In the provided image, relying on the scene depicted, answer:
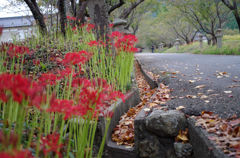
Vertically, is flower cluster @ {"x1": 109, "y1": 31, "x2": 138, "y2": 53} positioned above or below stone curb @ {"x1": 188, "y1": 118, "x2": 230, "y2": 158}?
above

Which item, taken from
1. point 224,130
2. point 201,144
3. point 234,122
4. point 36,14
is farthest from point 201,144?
point 36,14

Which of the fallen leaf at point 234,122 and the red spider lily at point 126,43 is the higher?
the red spider lily at point 126,43

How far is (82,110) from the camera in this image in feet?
3.07

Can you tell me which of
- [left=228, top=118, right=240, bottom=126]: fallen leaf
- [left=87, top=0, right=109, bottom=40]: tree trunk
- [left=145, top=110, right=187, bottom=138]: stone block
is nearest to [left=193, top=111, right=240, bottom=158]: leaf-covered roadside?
[left=228, top=118, right=240, bottom=126]: fallen leaf

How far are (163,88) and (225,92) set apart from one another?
952 mm

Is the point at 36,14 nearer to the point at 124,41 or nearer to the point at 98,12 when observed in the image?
the point at 98,12

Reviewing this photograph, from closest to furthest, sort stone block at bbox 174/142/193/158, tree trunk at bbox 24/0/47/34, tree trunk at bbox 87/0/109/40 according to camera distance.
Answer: stone block at bbox 174/142/193/158, tree trunk at bbox 87/0/109/40, tree trunk at bbox 24/0/47/34

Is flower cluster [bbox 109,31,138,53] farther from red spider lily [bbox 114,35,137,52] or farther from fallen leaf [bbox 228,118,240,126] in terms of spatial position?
fallen leaf [bbox 228,118,240,126]

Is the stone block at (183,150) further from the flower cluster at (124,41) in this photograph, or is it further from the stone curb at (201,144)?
the flower cluster at (124,41)

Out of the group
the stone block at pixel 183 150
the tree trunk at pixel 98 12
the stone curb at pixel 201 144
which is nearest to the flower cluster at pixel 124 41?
the tree trunk at pixel 98 12

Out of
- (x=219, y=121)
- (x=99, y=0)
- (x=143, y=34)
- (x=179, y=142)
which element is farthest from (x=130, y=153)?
(x=143, y=34)

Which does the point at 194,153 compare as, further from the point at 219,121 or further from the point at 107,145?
the point at 107,145

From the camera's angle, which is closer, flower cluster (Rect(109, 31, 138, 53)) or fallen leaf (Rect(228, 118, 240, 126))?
fallen leaf (Rect(228, 118, 240, 126))

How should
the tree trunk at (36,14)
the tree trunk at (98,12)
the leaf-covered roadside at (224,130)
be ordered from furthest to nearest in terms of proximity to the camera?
the tree trunk at (36,14), the tree trunk at (98,12), the leaf-covered roadside at (224,130)
